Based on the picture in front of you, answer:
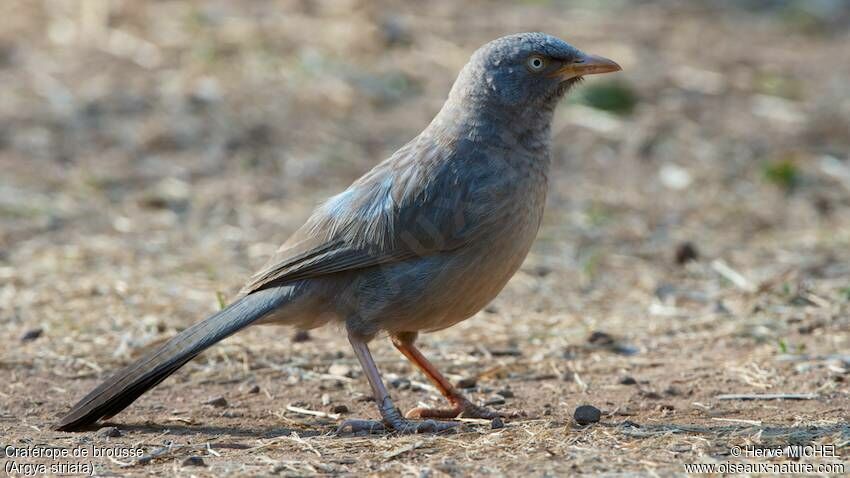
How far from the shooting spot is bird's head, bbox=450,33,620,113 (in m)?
6.20

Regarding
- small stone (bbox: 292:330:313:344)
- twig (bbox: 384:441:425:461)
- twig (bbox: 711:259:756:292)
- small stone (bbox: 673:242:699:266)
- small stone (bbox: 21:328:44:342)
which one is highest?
small stone (bbox: 673:242:699:266)

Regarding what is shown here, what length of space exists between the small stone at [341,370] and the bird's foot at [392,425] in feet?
3.36

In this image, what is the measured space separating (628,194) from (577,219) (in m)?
0.85

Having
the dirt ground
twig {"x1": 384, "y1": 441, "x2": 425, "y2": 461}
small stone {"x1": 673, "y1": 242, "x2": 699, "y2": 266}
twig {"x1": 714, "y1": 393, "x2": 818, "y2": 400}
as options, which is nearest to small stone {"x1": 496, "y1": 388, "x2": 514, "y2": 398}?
the dirt ground

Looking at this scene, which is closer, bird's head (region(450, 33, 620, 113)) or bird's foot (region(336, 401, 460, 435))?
bird's foot (region(336, 401, 460, 435))

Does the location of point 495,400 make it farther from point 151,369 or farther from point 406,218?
point 151,369

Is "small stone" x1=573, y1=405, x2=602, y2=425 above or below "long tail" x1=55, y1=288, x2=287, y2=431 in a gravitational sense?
below

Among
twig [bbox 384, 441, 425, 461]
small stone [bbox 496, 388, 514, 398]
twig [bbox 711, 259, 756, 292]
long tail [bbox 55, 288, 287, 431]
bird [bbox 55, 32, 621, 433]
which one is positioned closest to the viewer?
twig [bbox 384, 441, 425, 461]

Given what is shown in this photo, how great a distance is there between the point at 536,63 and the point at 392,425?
209 cm

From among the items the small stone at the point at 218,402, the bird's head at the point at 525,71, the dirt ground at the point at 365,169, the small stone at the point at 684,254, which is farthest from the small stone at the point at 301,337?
the small stone at the point at 684,254

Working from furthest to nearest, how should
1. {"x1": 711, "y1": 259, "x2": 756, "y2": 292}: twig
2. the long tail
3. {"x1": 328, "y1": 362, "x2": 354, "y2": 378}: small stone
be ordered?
{"x1": 711, "y1": 259, "x2": 756, "y2": 292}: twig < {"x1": 328, "y1": 362, "x2": 354, "y2": 378}: small stone < the long tail

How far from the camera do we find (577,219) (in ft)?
32.2

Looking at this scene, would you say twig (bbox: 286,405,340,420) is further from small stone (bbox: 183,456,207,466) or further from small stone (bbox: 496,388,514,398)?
small stone (bbox: 183,456,207,466)

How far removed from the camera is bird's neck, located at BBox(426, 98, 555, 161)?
6074 millimetres
